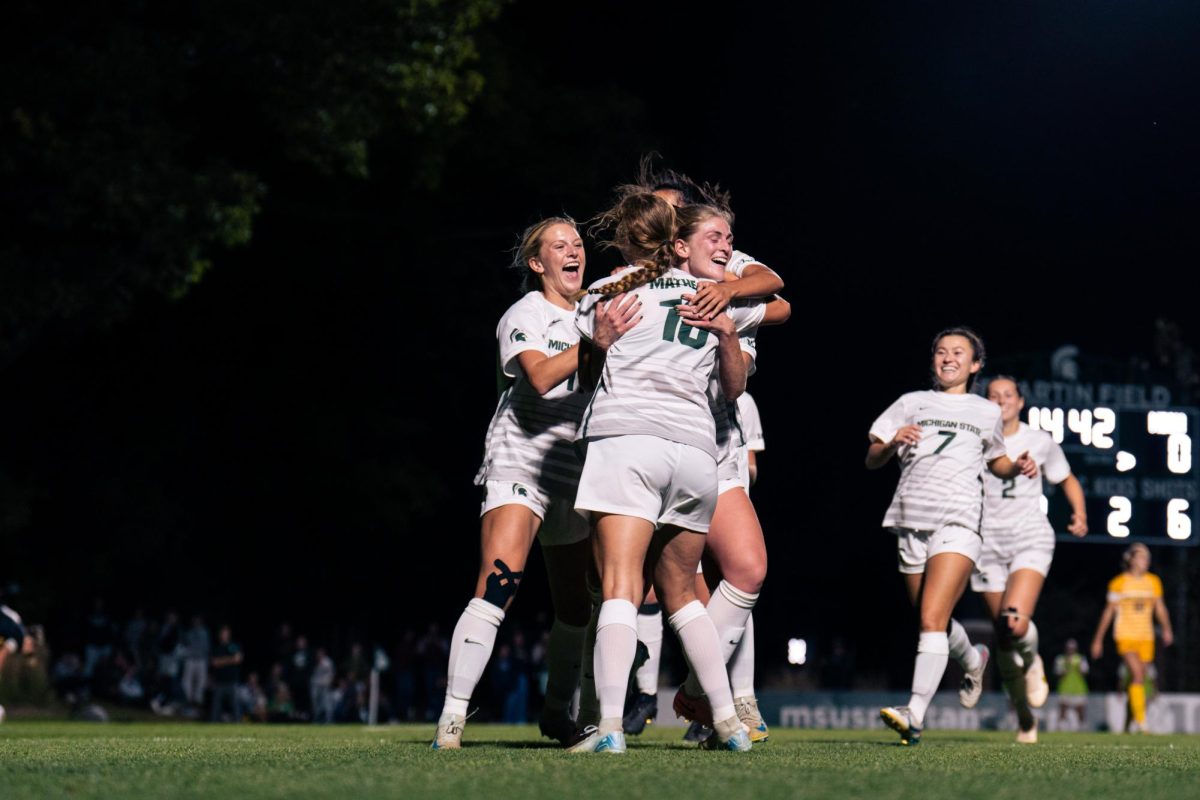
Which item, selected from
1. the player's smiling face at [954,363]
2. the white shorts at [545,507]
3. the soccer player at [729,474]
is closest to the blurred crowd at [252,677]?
the player's smiling face at [954,363]

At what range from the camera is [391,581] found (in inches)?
1432

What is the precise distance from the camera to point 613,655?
5.69 meters

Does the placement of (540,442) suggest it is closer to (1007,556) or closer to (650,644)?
(650,644)

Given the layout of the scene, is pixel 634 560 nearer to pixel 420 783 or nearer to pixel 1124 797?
pixel 420 783

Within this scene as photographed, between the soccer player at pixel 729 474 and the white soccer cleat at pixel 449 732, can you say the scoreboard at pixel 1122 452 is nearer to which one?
the soccer player at pixel 729 474

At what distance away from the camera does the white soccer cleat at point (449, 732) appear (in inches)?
258

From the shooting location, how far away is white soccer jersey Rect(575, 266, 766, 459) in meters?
5.89

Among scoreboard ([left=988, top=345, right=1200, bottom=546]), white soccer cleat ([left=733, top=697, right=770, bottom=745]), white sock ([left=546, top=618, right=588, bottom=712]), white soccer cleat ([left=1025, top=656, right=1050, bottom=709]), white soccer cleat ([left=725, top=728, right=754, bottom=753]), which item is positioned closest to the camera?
white soccer cleat ([left=725, top=728, right=754, bottom=753])

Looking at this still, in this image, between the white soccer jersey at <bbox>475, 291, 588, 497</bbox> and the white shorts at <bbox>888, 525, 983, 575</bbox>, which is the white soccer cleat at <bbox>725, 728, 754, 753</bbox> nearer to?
the white soccer jersey at <bbox>475, 291, 588, 497</bbox>

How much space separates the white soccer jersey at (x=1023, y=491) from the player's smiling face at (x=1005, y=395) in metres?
0.26

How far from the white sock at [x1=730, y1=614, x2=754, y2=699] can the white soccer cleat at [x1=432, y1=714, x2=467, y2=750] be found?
1.71 metres

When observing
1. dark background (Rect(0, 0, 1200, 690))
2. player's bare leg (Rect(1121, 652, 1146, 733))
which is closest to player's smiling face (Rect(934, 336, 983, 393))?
player's bare leg (Rect(1121, 652, 1146, 733))

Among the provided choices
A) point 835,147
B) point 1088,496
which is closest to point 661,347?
point 1088,496

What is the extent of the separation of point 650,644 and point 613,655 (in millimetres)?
2841
